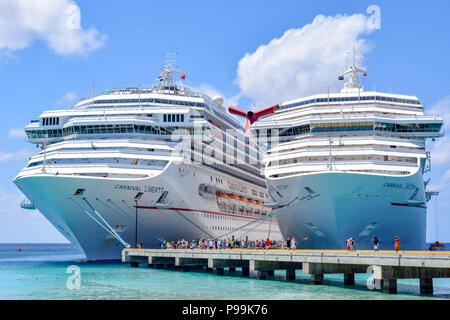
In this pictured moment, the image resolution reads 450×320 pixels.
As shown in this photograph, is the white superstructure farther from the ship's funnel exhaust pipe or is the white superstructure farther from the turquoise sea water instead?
the ship's funnel exhaust pipe

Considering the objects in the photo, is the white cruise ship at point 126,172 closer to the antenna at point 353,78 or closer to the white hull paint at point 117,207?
the white hull paint at point 117,207

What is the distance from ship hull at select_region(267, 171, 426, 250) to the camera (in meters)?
36.4

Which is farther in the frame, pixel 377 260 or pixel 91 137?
pixel 91 137

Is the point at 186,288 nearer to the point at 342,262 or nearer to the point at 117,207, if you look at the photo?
the point at 342,262

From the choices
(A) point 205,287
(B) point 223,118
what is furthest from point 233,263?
(B) point 223,118

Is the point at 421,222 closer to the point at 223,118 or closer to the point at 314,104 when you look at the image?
the point at 314,104

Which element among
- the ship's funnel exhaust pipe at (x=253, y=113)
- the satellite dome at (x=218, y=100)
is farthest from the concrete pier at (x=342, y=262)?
the satellite dome at (x=218, y=100)

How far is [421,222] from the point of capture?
40.6 metres

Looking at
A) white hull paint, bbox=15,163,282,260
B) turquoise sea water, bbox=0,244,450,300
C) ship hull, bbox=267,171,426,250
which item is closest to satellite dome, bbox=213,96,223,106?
white hull paint, bbox=15,163,282,260

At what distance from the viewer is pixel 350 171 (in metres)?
37.8

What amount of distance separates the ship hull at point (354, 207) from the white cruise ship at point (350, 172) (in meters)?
0.06

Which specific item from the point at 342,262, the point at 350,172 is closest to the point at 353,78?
the point at 350,172

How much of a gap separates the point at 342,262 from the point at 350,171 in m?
12.7
